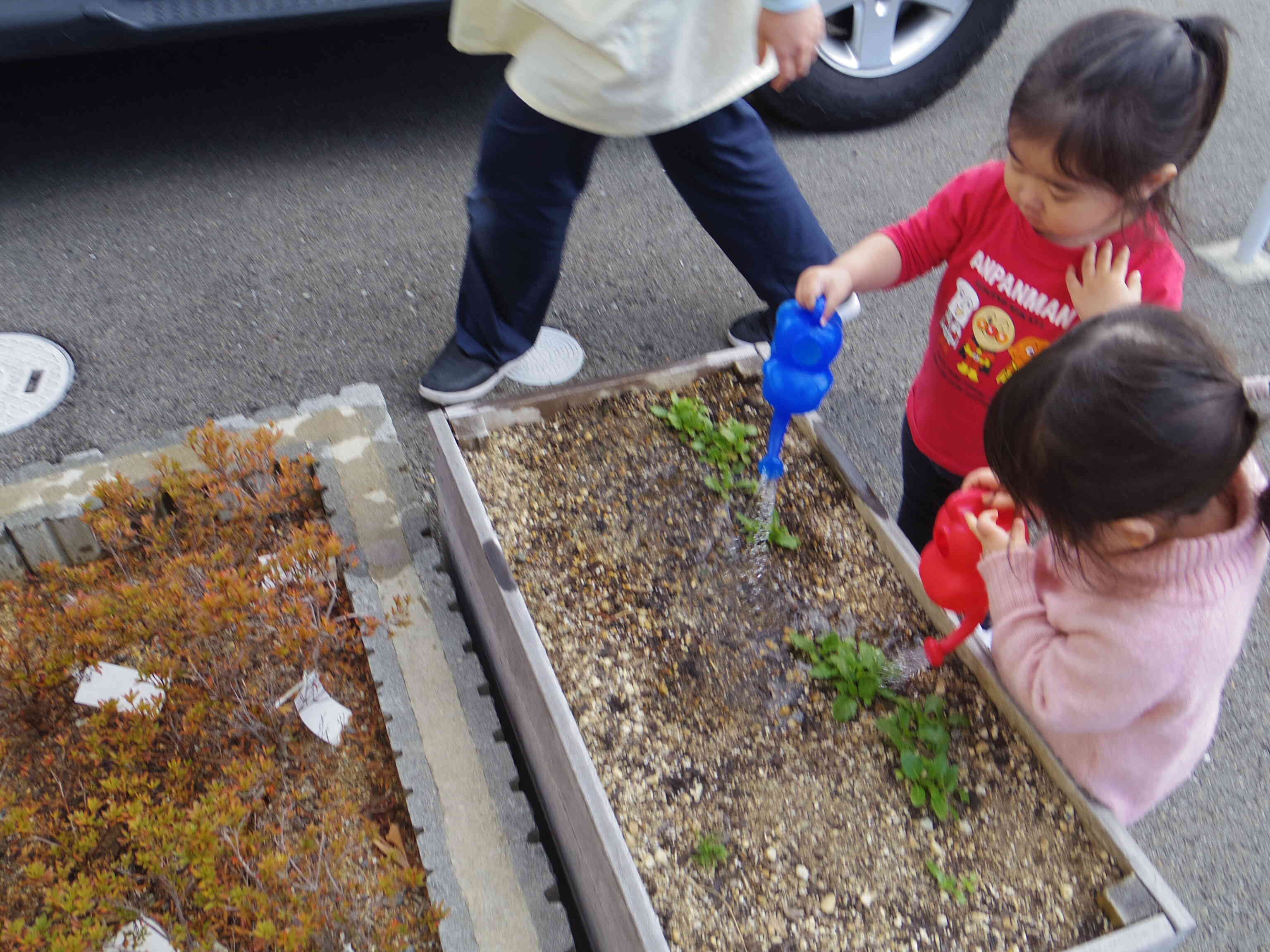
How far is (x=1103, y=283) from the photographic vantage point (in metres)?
1.27

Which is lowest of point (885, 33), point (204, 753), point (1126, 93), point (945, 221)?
point (204, 753)

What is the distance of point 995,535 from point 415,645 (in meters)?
0.90

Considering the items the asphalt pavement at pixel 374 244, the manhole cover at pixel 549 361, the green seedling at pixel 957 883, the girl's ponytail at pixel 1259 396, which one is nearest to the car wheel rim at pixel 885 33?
the asphalt pavement at pixel 374 244

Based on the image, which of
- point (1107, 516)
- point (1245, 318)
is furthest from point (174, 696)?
point (1245, 318)

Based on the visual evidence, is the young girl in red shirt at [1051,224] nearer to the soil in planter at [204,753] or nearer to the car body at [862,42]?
the soil in planter at [204,753]

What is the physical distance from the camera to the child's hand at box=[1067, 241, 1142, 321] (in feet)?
4.14

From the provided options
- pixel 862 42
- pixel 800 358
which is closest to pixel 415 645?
pixel 800 358

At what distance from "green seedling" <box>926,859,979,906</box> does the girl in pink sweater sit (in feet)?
0.89

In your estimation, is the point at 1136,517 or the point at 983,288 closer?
the point at 1136,517

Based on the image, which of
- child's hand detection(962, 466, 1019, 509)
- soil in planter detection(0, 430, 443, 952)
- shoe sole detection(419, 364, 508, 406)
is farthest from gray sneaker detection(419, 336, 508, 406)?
child's hand detection(962, 466, 1019, 509)

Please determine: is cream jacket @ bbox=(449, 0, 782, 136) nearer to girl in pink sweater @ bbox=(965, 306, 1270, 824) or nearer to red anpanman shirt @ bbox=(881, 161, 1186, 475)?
red anpanman shirt @ bbox=(881, 161, 1186, 475)

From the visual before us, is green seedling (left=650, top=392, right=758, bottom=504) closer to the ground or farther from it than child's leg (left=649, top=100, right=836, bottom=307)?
closer to the ground

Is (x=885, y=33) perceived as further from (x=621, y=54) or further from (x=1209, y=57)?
(x=1209, y=57)

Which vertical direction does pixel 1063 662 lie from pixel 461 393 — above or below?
above
